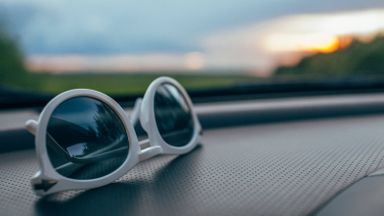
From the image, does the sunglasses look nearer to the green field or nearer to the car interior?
the car interior

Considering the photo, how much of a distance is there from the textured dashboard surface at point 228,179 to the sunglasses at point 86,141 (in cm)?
5

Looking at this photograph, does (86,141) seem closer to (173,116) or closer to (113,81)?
(173,116)

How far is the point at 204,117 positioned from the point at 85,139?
1173 millimetres

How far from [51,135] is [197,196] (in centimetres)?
43

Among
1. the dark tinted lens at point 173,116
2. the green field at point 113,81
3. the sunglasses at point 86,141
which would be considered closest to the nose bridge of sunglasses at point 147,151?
the sunglasses at point 86,141

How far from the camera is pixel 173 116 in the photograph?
2143 mm

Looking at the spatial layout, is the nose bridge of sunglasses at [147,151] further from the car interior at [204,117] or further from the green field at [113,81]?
the green field at [113,81]

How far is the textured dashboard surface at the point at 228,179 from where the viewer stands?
1.46 meters

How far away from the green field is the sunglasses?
116cm

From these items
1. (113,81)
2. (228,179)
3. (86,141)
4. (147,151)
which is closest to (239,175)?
(228,179)

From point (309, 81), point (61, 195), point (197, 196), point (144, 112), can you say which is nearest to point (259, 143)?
point (144, 112)

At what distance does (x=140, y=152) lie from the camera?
1775 millimetres

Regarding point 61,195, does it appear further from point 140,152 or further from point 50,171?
point 140,152

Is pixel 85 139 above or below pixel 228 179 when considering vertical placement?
above
